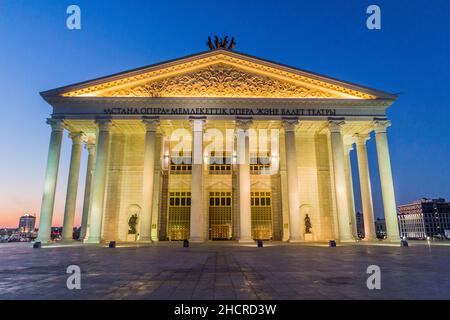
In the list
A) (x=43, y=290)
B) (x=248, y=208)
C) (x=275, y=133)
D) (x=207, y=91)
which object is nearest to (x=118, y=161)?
(x=207, y=91)

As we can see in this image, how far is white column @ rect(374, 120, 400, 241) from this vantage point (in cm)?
2893

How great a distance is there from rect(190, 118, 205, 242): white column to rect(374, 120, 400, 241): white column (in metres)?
18.5

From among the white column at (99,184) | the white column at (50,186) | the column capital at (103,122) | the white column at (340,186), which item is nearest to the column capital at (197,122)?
the column capital at (103,122)

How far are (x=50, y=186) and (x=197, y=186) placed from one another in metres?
14.5

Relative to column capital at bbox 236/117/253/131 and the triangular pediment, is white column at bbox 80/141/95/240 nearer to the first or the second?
the triangular pediment

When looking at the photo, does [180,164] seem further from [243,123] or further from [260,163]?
[243,123]

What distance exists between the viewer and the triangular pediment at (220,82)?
99.7 feet

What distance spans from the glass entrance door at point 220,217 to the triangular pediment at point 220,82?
13.1m

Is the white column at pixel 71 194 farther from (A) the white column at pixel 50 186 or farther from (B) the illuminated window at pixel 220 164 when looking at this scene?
(B) the illuminated window at pixel 220 164

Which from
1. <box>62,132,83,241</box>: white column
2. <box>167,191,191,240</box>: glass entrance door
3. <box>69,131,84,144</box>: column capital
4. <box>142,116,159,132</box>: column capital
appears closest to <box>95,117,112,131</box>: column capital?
<box>142,116,159,132</box>: column capital

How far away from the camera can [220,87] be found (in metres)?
A: 30.8

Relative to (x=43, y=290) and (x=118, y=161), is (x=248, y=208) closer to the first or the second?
(x=118, y=161)

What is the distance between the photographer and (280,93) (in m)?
30.9

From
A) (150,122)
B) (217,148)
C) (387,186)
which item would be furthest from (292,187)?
(150,122)
